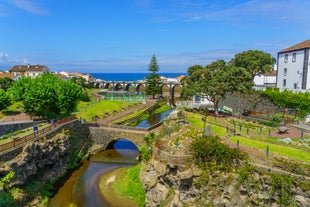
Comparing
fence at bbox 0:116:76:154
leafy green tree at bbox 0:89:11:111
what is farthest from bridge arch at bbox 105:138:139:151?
leafy green tree at bbox 0:89:11:111

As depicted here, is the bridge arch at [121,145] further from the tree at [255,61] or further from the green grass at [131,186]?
the tree at [255,61]

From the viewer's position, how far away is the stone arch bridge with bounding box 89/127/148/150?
3922 cm

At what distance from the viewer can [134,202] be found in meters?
26.6

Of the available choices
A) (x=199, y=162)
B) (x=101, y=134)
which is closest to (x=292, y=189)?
(x=199, y=162)

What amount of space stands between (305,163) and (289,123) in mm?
16626

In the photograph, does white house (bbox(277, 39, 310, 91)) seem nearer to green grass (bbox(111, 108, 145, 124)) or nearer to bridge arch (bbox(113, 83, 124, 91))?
green grass (bbox(111, 108, 145, 124))

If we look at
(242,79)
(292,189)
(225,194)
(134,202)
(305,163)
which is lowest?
(134,202)

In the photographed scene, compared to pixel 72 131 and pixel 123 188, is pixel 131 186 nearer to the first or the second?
pixel 123 188

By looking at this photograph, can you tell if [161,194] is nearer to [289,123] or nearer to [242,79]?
[289,123]

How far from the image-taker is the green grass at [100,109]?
176 ft

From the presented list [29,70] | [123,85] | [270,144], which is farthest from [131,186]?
[29,70]

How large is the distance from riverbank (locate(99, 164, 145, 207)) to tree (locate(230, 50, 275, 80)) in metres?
43.7

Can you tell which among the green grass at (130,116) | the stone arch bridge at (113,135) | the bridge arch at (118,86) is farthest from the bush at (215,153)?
the bridge arch at (118,86)

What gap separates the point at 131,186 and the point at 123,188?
103 cm
